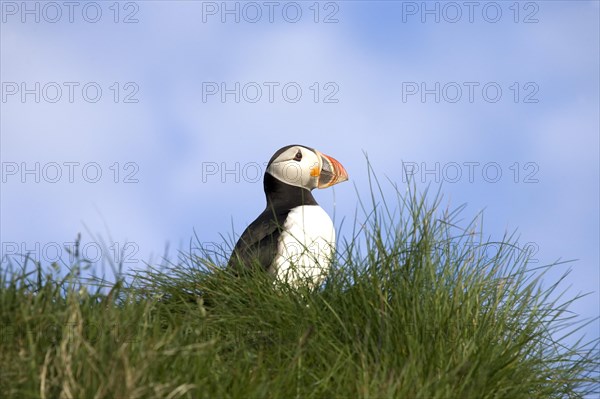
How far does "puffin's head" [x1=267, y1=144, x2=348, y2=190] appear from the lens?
781 cm

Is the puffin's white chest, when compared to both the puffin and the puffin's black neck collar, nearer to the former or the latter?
the puffin

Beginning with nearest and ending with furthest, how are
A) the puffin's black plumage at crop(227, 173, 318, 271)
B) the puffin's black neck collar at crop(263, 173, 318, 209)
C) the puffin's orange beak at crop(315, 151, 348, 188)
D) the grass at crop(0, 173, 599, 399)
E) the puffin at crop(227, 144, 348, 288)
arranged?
the grass at crop(0, 173, 599, 399) < the puffin at crop(227, 144, 348, 288) < the puffin's black plumage at crop(227, 173, 318, 271) < the puffin's black neck collar at crop(263, 173, 318, 209) < the puffin's orange beak at crop(315, 151, 348, 188)

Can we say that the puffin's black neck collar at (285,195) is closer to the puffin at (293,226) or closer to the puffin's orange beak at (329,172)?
the puffin at (293,226)

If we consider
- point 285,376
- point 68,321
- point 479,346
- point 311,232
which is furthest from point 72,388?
point 311,232

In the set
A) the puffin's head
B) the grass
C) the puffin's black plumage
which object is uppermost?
the puffin's head

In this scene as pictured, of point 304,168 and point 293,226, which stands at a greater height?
point 304,168

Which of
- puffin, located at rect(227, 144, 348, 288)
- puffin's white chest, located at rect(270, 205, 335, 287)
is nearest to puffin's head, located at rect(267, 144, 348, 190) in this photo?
puffin, located at rect(227, 144, 348, 288)

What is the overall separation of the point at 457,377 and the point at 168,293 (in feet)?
8.63

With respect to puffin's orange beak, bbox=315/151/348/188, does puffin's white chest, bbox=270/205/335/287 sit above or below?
below

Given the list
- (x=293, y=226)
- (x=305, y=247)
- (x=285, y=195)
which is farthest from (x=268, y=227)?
(x=305, y=247)

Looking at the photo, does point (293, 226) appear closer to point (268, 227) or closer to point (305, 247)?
point (268, 227)

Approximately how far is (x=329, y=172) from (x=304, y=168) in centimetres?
28

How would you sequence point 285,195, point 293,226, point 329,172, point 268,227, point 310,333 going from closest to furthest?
point 310,333, point 293,226, point 268,227, point 285,195, point 329,172

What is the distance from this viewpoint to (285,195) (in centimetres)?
780
